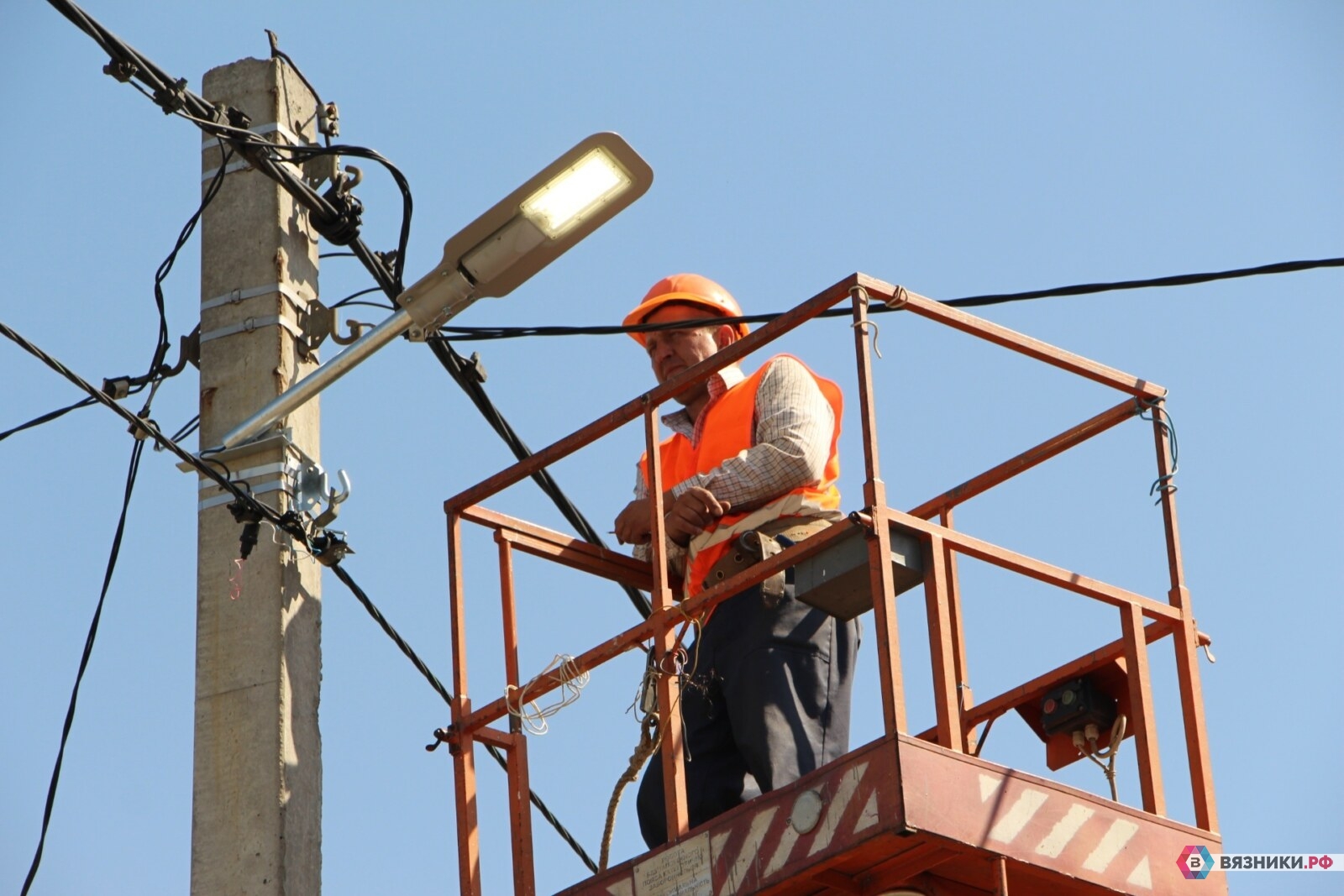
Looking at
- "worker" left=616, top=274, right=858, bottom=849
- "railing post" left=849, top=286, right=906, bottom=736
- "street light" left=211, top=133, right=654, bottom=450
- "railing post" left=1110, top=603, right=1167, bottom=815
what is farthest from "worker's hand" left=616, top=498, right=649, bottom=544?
"railing post" left=1110, top=603, right=1167, bottom=815

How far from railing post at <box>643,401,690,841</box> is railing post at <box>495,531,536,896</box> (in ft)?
1.78

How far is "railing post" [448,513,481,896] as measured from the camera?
7957 millimetres

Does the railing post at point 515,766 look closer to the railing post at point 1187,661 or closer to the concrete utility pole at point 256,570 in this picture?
the concrete utility pole at point 256,570

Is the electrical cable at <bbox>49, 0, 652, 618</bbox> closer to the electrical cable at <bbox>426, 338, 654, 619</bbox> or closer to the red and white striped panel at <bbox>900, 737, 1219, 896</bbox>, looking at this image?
the electrical cable at <bbox>426, 338, 654, 619</bbox>

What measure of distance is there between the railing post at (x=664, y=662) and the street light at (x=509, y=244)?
855 mm

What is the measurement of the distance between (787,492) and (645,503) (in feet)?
1.70

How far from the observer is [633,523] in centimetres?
851

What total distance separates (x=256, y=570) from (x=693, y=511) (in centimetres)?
164

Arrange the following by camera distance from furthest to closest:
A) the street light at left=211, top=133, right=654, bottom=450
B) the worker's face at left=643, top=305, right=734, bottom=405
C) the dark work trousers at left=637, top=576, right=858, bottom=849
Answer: the worker's face at left=643, top=305, right=734, bottom=405, the street light at left=211, top=133, right=654, bottom=450, the dark work trousers at left=637, top=576, right=858, bottom=849

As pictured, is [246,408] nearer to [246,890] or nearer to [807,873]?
[246,890]

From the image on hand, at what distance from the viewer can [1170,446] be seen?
796 cm

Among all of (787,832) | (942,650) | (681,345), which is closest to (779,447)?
(681,345)

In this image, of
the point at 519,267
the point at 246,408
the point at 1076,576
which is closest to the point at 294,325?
the point at 246,408

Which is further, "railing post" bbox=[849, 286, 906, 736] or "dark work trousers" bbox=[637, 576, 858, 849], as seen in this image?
"dark work trousers" bbox=[637, 576, 858, 849]
